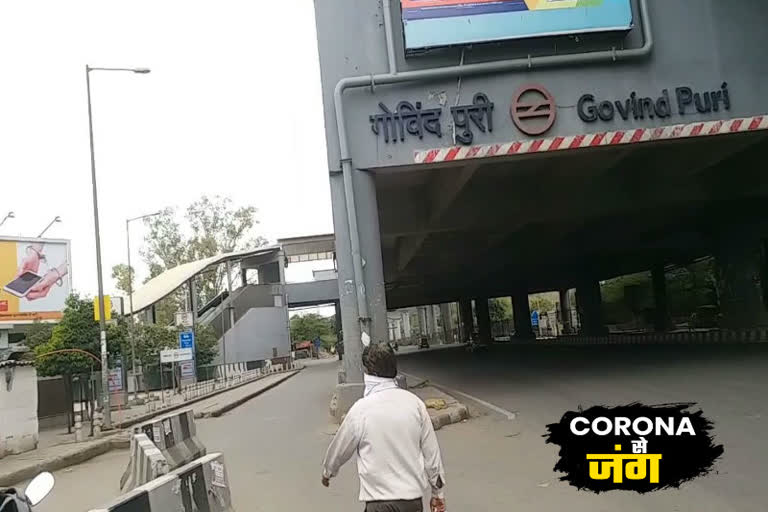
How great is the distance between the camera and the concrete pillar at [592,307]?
1692 inches

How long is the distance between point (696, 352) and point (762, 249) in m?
10.1

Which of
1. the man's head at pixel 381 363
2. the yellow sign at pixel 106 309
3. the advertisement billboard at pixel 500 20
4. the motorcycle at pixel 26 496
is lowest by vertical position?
the motorcycle at pixel 26 496

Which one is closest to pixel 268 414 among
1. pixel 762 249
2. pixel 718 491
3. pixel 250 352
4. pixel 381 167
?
pixel 381 167

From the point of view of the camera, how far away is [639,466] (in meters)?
6.17

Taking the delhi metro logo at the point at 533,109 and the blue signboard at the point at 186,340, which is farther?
the blue signboard at the point at 186,340

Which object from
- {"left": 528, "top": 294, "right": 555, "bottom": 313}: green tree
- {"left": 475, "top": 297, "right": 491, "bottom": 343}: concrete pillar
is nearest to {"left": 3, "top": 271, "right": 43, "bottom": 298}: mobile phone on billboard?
{"left": 475, "top": 297, "right": 491, "bottom": 343}: concrete pillar

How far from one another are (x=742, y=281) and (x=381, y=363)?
2513 cm

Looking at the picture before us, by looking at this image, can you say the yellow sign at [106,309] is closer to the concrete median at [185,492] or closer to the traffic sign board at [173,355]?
the traffic sign board at [173,355]

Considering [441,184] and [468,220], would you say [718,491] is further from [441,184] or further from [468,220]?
[468,220]

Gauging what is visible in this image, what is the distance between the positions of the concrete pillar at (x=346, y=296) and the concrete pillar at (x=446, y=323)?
3183 inches

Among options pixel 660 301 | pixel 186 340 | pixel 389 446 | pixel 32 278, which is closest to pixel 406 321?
pixel 660 301

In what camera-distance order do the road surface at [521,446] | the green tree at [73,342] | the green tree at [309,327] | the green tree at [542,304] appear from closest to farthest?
the road surface at [521,446]
the green tree at [73,342]
the green tree at [542,304]
the green tree at [309,327]

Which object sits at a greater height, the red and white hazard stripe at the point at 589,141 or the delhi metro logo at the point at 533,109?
the delhi metro logo at the point at 533,109

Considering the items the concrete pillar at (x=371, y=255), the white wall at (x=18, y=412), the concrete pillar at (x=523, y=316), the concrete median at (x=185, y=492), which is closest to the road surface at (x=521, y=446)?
the white wall at (x=18, y=412)
